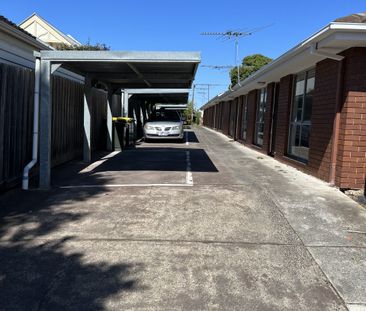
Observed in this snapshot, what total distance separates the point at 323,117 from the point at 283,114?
140 inches

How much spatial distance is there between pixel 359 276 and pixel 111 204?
375 cm

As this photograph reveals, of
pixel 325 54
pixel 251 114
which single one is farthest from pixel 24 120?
pixel 251 114

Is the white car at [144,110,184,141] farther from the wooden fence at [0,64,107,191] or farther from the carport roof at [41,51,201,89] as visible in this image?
the wooden fence at [0,64,107,191]

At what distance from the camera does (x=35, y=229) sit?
5.23 meters

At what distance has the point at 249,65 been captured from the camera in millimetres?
50031

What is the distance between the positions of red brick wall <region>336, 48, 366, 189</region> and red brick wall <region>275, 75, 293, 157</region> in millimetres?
4100

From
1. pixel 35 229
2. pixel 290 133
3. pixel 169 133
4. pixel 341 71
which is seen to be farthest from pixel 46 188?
pixel 169 133

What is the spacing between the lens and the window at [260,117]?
15.8m

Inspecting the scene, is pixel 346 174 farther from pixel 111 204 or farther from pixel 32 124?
pixel 32 124

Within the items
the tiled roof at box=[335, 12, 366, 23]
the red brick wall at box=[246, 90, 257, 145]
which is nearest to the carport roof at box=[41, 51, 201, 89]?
the tiled roof at box=[335, 12, 366, 23]

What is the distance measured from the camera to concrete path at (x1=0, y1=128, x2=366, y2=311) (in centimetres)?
359

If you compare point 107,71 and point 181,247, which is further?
point 107,71

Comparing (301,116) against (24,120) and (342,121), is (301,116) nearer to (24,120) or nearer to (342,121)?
(342,121)

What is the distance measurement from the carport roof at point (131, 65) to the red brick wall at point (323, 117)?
2.73m
